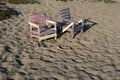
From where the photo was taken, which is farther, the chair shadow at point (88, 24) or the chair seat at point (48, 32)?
the chair shadow at point (88, 24)

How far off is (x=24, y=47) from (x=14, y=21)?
304 cm

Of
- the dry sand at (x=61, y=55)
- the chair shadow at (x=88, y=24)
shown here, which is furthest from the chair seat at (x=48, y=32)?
the chair shadow at (x=88, y=24)

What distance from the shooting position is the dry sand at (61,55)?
265 inches

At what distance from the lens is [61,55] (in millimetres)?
8008

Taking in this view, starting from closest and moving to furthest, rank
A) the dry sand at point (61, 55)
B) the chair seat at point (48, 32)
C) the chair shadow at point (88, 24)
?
the dry sand at point (61, 55) < the chair seat at point (48, 32) < the chair shadow at point (88, 24)

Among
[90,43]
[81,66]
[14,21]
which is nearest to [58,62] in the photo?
[81,66]

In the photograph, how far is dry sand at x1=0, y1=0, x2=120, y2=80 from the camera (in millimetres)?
6727

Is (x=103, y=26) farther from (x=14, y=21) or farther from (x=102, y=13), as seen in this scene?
(x=14, y=21)

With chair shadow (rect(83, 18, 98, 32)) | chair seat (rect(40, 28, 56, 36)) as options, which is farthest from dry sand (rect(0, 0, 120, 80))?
chair seat (rect(40, 28, 56, 36))

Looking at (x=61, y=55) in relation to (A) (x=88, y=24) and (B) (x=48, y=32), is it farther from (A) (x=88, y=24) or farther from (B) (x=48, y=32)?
(A) (x=88, y=24)

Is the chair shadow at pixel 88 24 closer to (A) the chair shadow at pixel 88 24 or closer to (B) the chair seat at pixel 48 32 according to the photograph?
(A) the chair shadow at pixel 88 24

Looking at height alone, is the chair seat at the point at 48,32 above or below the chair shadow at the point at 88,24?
above

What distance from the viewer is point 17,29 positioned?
1009 centimetres

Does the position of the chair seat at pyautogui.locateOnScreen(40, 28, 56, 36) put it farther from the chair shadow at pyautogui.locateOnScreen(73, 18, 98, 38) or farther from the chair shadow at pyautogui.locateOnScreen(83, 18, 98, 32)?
the chair shadow at pyautogui.locateOnScreen(83, 18, 98, 32)
